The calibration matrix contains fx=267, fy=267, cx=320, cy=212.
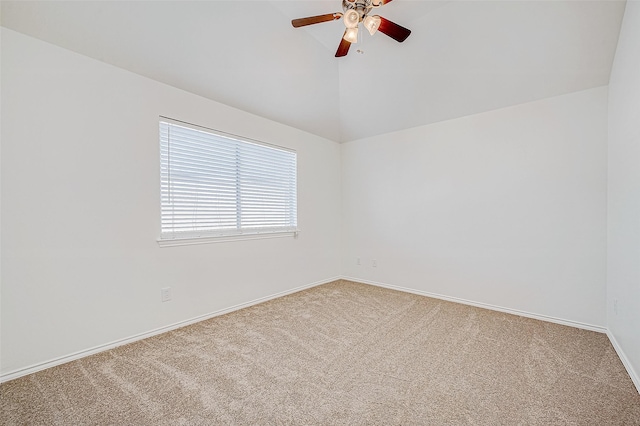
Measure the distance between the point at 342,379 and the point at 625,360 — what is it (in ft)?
6.74

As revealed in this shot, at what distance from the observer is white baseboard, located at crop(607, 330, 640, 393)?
1.70 metres

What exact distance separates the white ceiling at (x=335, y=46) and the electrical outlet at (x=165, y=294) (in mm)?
1965

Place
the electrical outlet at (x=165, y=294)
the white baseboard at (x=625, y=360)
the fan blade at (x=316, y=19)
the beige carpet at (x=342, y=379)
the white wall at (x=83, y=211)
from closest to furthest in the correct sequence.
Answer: the beige carpet at (x=342, y=379)
the white baseboard at (x=625, y=360)
the white wall at (x=83, y=211)
the fan blade at (x=316, y=19)
the electrical outlet at (x=165, y=294)

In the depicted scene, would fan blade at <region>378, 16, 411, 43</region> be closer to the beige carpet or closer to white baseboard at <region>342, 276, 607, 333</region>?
the beige carpet

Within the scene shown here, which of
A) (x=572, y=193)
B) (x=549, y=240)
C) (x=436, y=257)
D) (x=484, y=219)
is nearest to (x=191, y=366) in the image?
(x=436, y=257)

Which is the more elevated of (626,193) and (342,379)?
(626,193)

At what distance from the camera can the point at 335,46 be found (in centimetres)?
302

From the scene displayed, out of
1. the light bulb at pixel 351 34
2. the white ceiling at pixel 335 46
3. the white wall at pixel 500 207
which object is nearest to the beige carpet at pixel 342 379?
the white wall at pixel 500 207

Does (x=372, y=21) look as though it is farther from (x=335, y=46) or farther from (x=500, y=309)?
(x=500, y=309)

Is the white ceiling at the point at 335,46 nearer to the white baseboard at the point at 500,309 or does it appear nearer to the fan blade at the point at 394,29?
the fan blade at the point at 394,29

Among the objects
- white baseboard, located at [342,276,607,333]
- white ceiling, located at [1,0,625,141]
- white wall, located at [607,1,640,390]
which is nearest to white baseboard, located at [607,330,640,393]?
white wall, located at [607,1,640,390]

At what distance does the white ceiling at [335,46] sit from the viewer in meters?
2.00

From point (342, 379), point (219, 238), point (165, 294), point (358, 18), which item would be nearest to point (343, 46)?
point (358, 18)

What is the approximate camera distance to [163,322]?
2.53 meters
